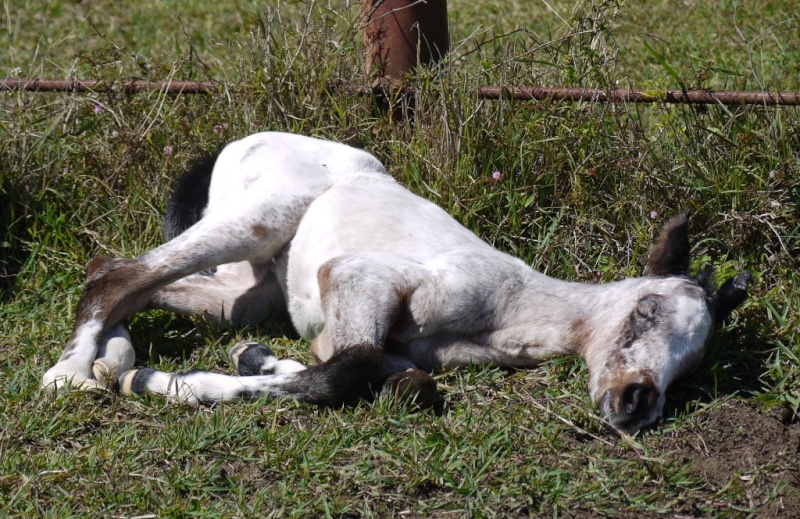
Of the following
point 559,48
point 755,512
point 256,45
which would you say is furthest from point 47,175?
point 755,512

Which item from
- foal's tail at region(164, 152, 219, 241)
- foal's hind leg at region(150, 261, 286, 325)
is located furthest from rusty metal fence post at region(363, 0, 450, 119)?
foal's hind leg at region(150, 261, 286, 325)

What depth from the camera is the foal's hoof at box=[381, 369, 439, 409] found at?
3.60 metres

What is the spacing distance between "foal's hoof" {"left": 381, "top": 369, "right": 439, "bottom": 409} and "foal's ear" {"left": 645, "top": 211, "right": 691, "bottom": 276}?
1059mm

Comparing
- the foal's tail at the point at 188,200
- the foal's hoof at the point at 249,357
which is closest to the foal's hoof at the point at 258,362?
the foal's hoof at the point at 249,357

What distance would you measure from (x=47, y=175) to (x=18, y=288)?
0.67 m

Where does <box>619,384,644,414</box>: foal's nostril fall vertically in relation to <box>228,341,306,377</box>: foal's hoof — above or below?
above

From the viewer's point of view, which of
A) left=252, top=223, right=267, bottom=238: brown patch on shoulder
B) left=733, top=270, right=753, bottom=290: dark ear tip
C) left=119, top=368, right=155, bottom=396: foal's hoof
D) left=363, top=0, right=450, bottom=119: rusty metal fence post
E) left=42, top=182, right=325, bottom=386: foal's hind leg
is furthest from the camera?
left=363, top=0, right=450, bottom=119: rusty metal fence post

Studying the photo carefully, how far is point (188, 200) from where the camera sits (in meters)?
4.85

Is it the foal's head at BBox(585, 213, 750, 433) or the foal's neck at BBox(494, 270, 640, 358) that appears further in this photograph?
the foal's neck at BBox(494, 270, 640, 358)

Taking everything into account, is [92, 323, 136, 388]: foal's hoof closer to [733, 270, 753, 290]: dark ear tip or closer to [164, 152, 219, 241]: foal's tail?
[164, 152, 219, 241]: foal's tail

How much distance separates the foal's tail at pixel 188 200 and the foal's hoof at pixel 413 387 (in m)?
1.64

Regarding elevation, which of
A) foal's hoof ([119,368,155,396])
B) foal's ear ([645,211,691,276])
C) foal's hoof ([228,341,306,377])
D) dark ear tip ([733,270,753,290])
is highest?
foal's ear ([645,211,691,276])

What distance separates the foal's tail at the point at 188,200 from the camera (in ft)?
15.8

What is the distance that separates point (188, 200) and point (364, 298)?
4.84ft
